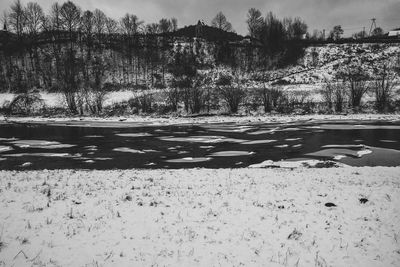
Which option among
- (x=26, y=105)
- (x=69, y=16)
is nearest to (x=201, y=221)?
(x=26, y=105)

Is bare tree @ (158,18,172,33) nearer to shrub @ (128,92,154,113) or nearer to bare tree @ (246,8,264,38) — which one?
bare tree @ (246,8,264,38)

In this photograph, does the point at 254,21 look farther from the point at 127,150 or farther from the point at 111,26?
the point at 127,150

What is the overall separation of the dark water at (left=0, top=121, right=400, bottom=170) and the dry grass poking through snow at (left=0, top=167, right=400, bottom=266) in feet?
13.1

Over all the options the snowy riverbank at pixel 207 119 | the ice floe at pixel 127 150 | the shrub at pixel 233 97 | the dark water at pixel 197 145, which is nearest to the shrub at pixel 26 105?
the snowy riverbank at pixel 207 119

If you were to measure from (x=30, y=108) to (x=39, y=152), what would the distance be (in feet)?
84.8

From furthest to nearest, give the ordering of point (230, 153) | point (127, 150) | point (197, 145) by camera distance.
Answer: point (197, 145), point (127, 150), point (230, 153)

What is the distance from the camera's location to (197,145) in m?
20.1

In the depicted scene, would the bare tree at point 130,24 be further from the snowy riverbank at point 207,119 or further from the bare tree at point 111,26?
the snowy riverbank at point 207,119

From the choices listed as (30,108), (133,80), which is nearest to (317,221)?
(30,108)

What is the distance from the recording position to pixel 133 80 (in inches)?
2234

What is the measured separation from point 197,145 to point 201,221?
Answer: 1249cm

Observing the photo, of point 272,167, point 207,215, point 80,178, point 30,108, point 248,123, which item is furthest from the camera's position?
point 30,108

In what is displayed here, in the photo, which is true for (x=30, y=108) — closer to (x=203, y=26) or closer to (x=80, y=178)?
(x=80, y=178)

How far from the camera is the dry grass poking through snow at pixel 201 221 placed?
604cm
